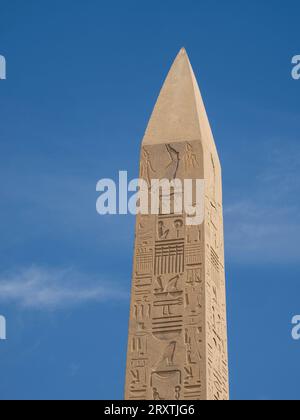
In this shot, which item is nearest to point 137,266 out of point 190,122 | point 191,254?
point 191,254

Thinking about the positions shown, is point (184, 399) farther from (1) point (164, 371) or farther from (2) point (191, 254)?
(2) point (191, 254)

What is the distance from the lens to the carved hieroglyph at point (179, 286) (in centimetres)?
2242

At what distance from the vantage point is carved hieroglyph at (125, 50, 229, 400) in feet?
73.6

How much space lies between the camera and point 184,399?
22.2 metres

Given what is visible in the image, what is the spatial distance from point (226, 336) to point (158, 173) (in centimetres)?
227

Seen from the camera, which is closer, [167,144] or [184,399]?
[184,399]

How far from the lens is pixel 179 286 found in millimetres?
22859

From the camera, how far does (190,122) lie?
2430cm

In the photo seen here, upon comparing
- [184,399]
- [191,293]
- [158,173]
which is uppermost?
[158,173]

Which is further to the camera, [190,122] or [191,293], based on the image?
[190,122]

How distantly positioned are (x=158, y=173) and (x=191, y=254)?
1.35 m

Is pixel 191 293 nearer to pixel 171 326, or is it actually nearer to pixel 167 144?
pixel 171 326

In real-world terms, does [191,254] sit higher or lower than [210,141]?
lower

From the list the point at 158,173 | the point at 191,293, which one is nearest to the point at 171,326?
the point at 191,293
